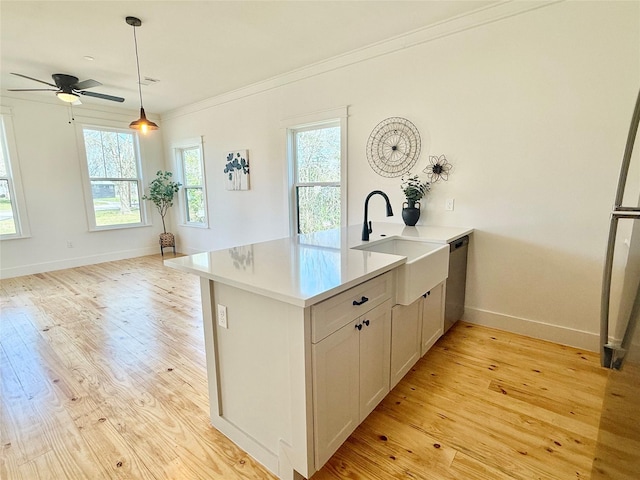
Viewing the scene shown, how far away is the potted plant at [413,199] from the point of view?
298 centimetres

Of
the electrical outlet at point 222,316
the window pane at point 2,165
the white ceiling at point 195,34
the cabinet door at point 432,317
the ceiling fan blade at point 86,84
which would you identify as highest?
the white ceiling at point 195,34

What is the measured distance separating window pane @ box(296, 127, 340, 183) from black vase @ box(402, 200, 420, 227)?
1.08m

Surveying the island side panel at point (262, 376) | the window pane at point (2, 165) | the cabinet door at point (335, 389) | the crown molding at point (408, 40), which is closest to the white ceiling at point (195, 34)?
the crown molding at point (408, 40)

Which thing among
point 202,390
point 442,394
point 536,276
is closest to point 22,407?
point 202,390

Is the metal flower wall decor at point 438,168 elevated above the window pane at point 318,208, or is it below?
above

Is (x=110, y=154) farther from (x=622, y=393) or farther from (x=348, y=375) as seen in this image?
A: (x=622, y=393)

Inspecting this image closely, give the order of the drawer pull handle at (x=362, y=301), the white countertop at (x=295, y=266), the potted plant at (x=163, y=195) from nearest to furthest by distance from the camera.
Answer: the white countertop at (x=295, y=266) → the drawer pull handle at (x=362, y=301) → the potted plant at (x=163, y=195)

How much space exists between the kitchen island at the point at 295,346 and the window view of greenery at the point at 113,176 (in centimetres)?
498

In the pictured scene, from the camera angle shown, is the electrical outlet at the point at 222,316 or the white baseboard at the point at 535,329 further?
the white baseboard at the point at 535,329

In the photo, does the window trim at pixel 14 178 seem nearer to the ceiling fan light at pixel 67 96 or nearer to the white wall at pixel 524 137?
the ceiling fan light at pixel 67 96

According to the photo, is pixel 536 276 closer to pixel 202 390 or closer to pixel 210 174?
pixel 202 390

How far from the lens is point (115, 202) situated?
571 cm

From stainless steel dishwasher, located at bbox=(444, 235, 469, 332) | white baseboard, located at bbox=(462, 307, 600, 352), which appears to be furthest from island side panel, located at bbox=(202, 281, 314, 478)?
white baseboard, located at bbox=(462, 307, 600, 352)

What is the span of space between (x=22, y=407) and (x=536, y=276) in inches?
148
